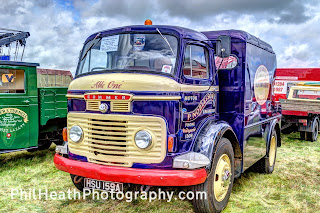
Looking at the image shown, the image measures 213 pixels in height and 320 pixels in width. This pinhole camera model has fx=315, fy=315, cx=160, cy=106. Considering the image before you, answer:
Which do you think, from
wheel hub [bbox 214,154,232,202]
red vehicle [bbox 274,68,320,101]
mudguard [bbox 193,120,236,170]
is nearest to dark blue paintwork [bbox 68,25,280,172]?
mudguard [bbox 193,120,236,170]

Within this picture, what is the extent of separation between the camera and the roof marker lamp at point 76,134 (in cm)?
388

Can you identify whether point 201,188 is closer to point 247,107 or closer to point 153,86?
point 153,86

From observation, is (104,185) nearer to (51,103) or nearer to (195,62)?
(195,62)

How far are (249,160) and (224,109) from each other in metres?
0.99

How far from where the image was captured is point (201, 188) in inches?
148

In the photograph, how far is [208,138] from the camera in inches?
150

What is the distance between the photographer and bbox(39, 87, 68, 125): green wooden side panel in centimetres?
665

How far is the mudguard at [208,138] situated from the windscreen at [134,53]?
0.86 metres

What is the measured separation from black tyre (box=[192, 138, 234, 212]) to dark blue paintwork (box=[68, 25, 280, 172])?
0.24 metres

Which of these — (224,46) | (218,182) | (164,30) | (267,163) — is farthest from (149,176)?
(267,163)

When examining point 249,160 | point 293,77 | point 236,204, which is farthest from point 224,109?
point 293,77

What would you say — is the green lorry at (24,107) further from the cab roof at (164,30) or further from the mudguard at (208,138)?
the mudguard at (208,138)

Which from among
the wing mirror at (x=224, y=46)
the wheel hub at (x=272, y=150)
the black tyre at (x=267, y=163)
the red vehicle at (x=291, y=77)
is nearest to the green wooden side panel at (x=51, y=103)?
the wing mirror at (x=224, y=46)

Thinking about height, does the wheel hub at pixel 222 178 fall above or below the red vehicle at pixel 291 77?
below
